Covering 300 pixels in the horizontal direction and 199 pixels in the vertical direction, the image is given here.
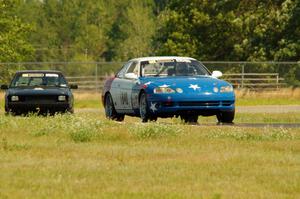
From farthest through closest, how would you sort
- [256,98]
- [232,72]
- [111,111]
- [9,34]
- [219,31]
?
[219,31]
[9,34]
[232,72]
[256,98]
[111,111]

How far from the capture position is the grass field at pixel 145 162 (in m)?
10.6

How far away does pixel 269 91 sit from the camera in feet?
158

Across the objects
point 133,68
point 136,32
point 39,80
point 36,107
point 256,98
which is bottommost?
point 256,98

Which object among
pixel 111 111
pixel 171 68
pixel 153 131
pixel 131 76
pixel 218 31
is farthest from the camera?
pixel 218 31

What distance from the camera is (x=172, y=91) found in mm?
21688

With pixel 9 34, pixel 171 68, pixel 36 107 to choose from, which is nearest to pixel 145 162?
pixel 171 68

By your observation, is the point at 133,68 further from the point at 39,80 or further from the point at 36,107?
the point at 39,80

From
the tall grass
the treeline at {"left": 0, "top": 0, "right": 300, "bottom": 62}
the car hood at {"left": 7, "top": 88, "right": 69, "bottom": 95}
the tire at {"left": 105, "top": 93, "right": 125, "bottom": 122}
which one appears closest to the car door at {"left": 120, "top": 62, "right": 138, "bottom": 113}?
the tire at {"left": 105, "top": 93, "right": 125, "bottom": 122}

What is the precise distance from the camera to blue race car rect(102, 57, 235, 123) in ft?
71.2

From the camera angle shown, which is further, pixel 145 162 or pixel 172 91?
pixel 172 91

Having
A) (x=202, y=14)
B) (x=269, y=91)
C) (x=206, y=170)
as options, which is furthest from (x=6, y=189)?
(x=202, y=14)

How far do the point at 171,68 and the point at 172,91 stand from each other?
1657 mm

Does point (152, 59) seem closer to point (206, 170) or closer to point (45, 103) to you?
point (45, 103)

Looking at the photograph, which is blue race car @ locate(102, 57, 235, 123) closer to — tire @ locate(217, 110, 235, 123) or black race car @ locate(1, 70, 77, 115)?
tire @ locate(217, 110, 235, 123)
